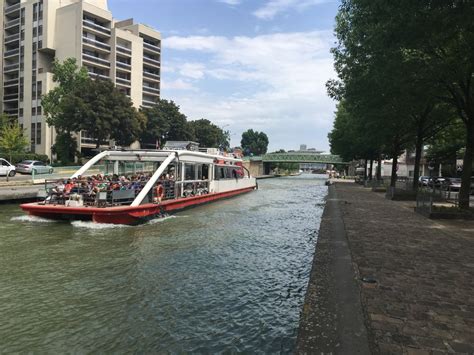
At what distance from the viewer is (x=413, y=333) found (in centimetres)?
449

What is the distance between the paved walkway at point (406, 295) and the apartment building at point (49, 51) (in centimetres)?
6111

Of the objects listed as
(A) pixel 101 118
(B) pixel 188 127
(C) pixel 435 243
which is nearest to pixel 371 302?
(C) pixel 435 243

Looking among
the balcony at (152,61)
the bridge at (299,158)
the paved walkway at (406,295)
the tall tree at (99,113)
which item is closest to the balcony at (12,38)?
the balcony at (152,61)

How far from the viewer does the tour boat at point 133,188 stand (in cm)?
1439

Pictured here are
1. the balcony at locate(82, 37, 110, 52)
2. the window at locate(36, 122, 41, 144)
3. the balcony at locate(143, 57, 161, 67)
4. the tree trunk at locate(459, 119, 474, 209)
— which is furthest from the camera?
the balcony at locate(143, 57, 161, 67)

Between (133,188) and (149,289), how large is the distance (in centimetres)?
888

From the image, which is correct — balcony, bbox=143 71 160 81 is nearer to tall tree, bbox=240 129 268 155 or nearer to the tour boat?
the tour boat

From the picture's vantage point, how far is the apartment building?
2596 inches

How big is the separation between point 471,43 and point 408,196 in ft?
46.4

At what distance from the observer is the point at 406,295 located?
581cm

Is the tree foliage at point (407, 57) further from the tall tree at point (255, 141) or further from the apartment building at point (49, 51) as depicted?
the tall tree at point (255, 141)

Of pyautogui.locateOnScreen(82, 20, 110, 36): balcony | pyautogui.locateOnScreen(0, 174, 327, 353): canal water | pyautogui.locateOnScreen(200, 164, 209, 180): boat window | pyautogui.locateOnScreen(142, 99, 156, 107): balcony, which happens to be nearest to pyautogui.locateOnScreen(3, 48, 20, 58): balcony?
pyautogui.locateOnScreen(82, 20, 110, 36): balcony

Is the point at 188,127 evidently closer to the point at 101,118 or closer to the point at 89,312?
the point at 101,118

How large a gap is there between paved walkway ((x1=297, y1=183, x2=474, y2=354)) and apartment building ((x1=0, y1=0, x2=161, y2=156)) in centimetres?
6111
